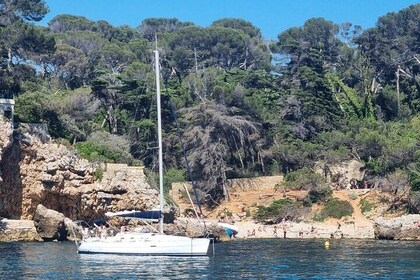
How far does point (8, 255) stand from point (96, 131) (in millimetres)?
24275

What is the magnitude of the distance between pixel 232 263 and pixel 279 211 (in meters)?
22.3

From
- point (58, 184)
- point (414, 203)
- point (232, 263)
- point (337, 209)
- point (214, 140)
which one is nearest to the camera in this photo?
point (232, 263)

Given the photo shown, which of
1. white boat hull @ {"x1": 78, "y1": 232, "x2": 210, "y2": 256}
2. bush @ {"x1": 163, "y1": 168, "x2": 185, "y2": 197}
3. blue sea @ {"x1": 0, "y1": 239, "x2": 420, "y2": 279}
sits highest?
bush @ {"x1": 163, "y1": 168, "x2": 185, "y2": 197}

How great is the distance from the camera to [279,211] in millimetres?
59781

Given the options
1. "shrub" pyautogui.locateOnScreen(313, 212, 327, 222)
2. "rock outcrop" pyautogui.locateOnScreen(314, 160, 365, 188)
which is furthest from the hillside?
"rock outcrop" pyautogui.locateOnScreen(314, 160, 365, 188)

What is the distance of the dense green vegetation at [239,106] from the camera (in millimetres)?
59906

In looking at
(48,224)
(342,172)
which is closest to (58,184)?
(48,224)

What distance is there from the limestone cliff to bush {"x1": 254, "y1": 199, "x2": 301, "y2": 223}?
31.9 ft

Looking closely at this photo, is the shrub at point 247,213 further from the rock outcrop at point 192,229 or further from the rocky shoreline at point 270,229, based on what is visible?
the rock outcrop at point 192,229

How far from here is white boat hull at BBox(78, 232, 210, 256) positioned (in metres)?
39.4

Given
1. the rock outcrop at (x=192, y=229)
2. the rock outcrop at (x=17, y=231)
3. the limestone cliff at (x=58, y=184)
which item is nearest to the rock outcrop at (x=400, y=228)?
the rock outcrop at (x=192, y=229)

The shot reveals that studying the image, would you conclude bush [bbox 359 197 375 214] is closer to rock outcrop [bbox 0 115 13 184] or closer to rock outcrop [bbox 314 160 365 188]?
rock outcrop [bbox 314 160 365 188]

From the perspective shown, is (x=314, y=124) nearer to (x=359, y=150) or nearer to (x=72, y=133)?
(x=359, y=150)

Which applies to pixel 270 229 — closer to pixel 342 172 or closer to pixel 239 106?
pixel 342 172
